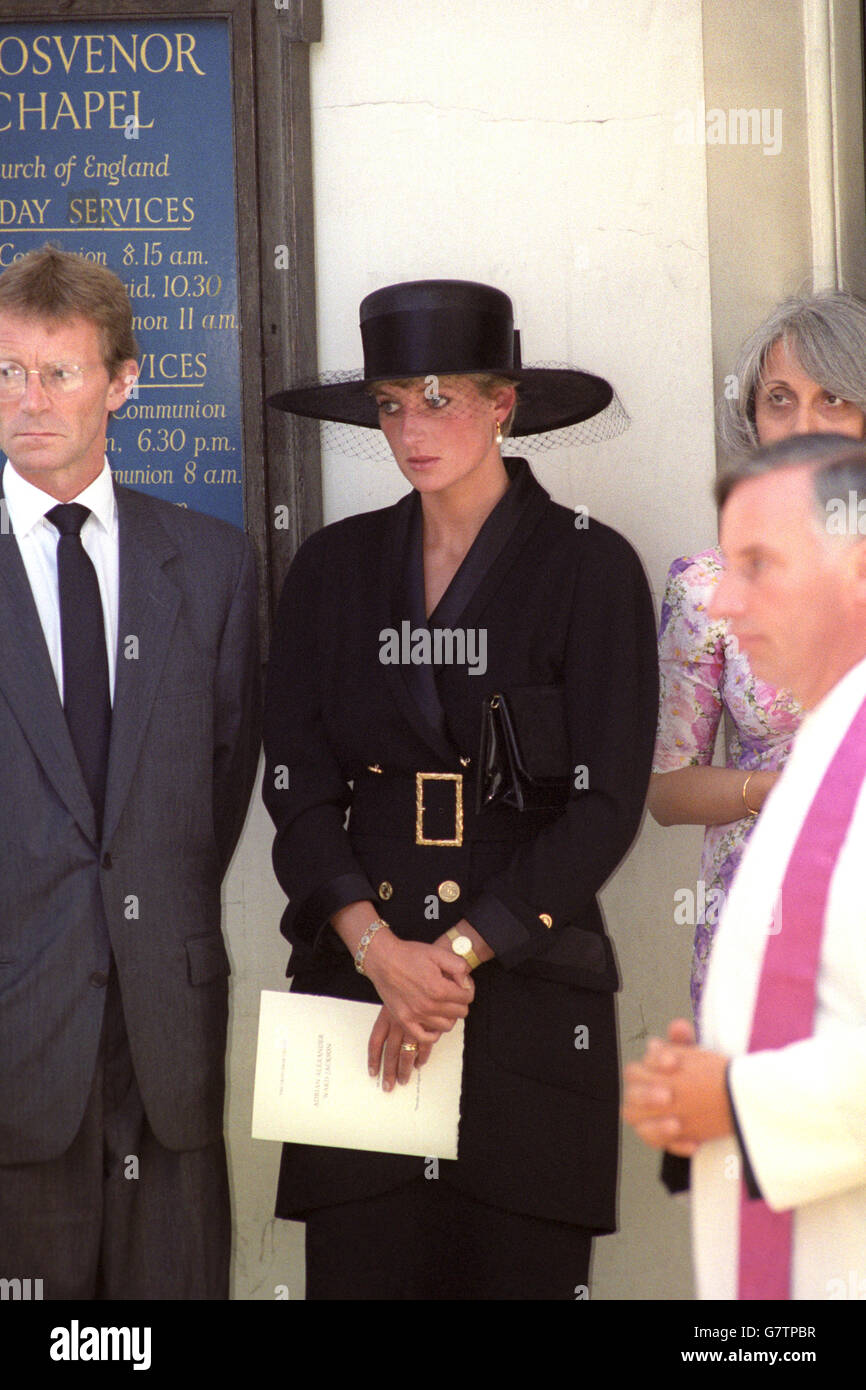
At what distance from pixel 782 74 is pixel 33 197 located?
1.76m

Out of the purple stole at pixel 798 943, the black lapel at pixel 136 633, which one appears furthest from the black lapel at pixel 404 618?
the purple stole at pixel 798 943

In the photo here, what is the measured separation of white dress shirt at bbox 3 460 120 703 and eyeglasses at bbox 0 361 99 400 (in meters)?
0.16

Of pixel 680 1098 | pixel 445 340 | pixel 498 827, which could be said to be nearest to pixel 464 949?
pixel 498 827

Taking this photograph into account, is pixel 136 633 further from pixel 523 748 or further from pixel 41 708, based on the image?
pixel 523 748

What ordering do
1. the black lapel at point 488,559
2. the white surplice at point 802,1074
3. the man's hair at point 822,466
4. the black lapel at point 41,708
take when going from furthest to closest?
the black lapel at point 488,559, the black lapel at point 41,708, the man's hair at point 822,466, the white surplice at point 802,1074

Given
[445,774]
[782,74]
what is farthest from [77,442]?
[782,74]

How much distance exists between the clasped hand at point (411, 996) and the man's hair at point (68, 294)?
118 centimetres

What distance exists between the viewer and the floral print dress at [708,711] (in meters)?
2.72

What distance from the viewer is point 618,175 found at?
3490 mm

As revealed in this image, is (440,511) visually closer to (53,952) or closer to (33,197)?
(53,952)

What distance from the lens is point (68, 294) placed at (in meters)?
2.67

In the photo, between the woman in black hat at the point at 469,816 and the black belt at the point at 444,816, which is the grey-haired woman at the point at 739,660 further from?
the black belt at the point at 444,816

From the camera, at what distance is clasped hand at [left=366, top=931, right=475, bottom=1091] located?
2465mm

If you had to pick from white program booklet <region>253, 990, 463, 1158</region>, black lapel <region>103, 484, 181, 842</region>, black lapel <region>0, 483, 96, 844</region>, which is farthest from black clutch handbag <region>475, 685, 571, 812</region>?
black lapel <region>0, 483, 96, 844</region>
